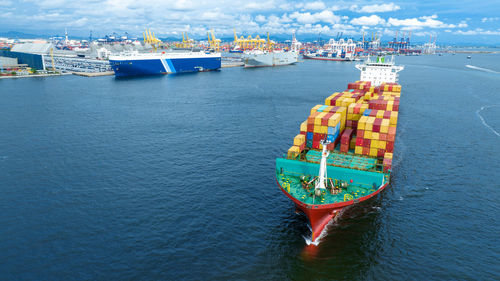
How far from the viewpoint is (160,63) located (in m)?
156

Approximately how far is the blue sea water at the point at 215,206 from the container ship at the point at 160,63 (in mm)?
74089

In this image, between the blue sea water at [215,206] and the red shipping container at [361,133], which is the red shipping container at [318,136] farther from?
the blue sea water at [215,206]

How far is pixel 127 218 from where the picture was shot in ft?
110

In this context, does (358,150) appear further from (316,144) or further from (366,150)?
Answer: (316,144)

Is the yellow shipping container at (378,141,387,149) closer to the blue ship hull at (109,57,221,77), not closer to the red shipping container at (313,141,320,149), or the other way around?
the red shipping container at (313,141,320,149)

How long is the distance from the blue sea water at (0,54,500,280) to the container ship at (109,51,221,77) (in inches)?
2917

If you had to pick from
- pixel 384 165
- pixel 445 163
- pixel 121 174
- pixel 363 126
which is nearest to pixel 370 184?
pixel 384 165

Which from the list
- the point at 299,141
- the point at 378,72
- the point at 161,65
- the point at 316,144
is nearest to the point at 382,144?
the point at 316,144

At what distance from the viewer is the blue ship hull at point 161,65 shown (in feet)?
466

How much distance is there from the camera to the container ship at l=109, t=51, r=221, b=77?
14200 centimetres

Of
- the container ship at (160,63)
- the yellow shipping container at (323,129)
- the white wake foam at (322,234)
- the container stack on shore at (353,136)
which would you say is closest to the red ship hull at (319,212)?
the white wake foam at (322,234)

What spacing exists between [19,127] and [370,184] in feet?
227

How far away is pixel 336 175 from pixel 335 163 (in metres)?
2.13

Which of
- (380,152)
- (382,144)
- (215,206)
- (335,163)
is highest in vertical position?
(382,144)
